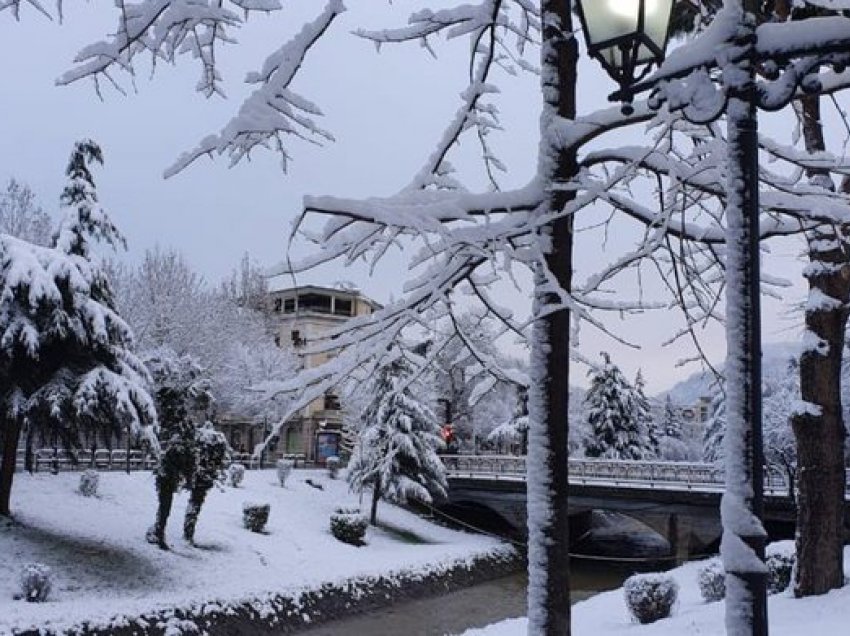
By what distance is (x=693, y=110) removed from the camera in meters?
3.52

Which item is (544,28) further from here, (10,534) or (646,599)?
(10,534)

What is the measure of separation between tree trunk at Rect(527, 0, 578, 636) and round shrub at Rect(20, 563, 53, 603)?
13227mm

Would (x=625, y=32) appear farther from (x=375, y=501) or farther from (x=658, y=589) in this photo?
(x=375, y=501)

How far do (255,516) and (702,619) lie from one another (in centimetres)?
1710

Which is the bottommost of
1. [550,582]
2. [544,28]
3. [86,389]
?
[550,582]

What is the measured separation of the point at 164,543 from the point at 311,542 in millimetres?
5930

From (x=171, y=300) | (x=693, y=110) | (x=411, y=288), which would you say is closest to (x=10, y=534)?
(x=411, y=288)

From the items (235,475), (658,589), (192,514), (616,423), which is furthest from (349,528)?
(616,423)

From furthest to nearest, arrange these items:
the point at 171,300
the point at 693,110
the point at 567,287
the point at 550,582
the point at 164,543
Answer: the point at 171,300, the point at 164,543, the point at 567,287, the point at 550,582, the point at 693,110

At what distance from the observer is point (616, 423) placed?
158 ft

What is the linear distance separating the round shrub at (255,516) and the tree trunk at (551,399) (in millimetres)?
22154

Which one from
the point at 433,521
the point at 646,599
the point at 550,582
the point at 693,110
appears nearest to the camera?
the point at 693,110

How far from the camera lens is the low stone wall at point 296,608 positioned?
1574 centimetres

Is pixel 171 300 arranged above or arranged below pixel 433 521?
above
